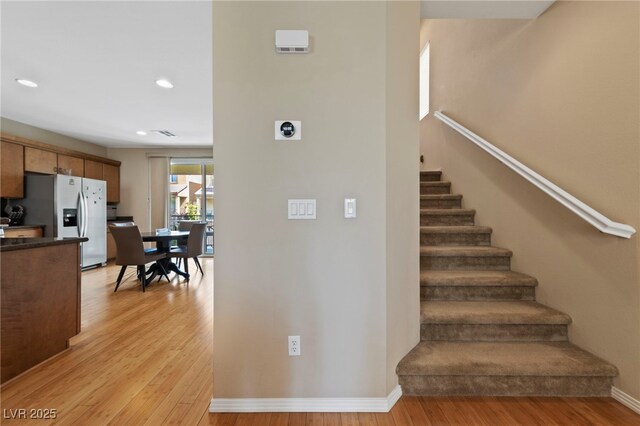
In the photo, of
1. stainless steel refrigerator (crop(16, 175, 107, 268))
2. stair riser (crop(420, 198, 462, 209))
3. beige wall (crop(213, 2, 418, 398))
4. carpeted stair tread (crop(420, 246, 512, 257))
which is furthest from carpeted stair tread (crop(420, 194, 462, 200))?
stainless steel refrigerator (crop(16, 175, 107, 268))

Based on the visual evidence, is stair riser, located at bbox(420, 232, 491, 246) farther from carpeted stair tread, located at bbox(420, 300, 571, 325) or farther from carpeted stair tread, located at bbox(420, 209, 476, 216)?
carpeted stair tread, located at bbox(420, 300, 571, 325)

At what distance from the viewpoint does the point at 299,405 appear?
1.68 metres

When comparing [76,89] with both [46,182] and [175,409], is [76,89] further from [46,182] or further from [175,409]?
[175,409]

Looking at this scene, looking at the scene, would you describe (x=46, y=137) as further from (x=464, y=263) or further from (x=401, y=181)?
(x=464, y=263)

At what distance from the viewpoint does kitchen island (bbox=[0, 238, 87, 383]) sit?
195 cm

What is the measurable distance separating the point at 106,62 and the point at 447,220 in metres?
3.96

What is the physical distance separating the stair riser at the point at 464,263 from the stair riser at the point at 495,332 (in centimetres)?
60

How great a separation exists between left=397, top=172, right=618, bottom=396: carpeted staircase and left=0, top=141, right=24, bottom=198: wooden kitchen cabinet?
6.16 m

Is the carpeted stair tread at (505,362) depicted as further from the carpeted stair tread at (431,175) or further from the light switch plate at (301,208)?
the carpeted stair tread at (431,175)

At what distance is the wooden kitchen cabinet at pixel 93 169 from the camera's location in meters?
5.86

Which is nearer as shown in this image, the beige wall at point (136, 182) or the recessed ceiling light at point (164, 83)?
the recessed ceiling light at point (164, 83)

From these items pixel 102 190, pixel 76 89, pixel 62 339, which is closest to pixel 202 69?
pixel 76 89

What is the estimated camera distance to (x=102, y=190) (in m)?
5.85

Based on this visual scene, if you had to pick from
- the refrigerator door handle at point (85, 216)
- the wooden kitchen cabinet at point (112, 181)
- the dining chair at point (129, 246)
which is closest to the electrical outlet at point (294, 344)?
the dining chair at point (129, 246)
